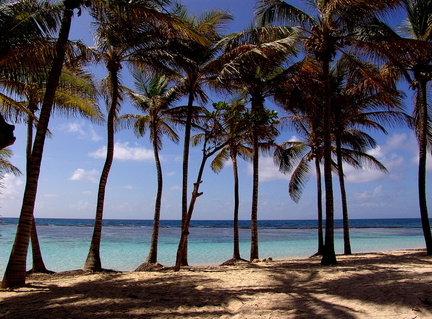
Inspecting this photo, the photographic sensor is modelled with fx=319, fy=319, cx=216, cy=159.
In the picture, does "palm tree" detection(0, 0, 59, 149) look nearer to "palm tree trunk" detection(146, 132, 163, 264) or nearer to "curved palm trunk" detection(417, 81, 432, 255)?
"palm tree trunk" detection(146, 132, 163, 264)

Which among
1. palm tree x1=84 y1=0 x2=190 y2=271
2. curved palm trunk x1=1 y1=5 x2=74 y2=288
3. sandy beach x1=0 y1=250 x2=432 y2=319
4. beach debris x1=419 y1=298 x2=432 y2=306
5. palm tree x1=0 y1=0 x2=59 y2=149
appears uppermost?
palm tree x1=84 y1=0 x2=190 y2=271

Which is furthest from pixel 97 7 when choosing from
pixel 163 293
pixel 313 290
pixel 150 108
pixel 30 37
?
pixel 313 290

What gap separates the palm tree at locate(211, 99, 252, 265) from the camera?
10109 mm

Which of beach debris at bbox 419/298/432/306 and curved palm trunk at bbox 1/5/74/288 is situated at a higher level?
curved palm trunk at bbox 1/5/74/288

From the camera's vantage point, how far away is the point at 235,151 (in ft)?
51.1


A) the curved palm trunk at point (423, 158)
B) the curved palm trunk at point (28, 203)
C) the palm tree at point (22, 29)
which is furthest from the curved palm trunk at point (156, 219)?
the curved palm trunk at point (423, 158)

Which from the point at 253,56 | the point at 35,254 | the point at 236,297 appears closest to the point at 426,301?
the point at 236,297

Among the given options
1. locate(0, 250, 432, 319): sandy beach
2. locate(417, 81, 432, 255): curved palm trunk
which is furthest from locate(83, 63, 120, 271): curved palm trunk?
locate(417, 81, 432, 255): curved palm trunk

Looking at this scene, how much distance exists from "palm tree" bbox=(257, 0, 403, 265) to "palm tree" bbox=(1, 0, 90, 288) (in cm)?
600

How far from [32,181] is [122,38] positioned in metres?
4.95

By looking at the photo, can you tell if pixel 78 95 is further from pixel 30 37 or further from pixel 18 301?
pixel 18 301

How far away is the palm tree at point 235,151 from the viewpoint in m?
10.1

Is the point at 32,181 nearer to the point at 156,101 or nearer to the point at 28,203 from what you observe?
the point at 28,203

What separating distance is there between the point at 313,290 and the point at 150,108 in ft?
32.1
